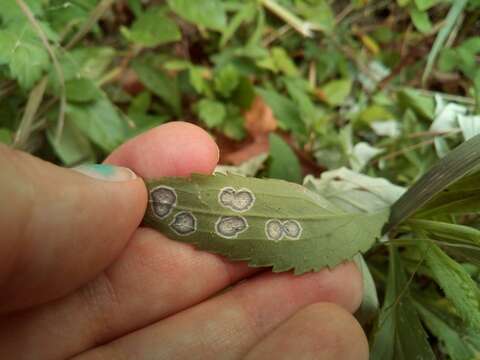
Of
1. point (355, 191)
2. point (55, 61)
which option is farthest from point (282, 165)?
point (55, 61)

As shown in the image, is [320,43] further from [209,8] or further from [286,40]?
[209,8]

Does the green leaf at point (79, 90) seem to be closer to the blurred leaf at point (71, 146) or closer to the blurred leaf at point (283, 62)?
the blurred leaf at point (71, 146)

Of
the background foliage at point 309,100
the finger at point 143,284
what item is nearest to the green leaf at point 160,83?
the background foliage at point 309,100

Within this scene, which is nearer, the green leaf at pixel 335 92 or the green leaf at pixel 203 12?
the green leaf at pixel 203 12

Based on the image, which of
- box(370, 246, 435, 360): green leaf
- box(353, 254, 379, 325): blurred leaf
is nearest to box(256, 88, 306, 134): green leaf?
box(353, 254, 379, 325): blurred leaf

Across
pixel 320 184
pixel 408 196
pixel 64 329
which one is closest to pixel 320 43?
pixel 320 184

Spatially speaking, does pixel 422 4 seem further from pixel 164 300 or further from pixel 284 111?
pixel 164 300

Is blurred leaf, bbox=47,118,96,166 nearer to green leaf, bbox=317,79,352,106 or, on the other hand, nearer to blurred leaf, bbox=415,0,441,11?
green leaf, bbox=317,79,352,106
